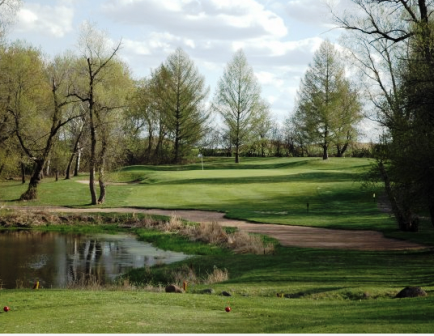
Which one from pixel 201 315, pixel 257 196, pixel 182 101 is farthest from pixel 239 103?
pixel 201 315

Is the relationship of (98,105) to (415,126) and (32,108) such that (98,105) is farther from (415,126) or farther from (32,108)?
(415,126)

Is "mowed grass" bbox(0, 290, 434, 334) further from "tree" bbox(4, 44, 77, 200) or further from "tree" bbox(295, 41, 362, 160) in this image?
"tree" bbox(295, 41, 362, 160)

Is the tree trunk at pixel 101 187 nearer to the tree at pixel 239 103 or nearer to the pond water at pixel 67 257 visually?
the pond water at pixel 67 257

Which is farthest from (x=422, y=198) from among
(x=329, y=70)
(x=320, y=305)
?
(x=329, y=70)

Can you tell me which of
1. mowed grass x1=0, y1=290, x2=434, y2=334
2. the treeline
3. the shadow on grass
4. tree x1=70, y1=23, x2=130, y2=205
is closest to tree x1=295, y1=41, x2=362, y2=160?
the treeline

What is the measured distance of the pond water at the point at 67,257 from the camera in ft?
74.6

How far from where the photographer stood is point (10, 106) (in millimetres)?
47312

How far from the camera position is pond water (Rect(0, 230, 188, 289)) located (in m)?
22.7

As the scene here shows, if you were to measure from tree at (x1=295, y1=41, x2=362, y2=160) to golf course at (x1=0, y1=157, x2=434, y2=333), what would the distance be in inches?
545

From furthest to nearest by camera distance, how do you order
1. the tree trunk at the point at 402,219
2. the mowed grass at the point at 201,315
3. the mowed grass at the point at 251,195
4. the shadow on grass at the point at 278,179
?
1. the shadow on grass at the point at 278,179
2. the mowed grass at the point at 251,195
3. the tree trunk at the point at 402,219
4. the mowed grass at the point at 201,315

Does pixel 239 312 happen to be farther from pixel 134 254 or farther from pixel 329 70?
pixel 329 70

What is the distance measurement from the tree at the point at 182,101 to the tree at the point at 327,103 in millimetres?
14557

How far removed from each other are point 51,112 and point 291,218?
2620cm

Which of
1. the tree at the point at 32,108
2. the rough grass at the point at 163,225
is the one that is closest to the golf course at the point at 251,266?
the rough grass at the point at 163,225
